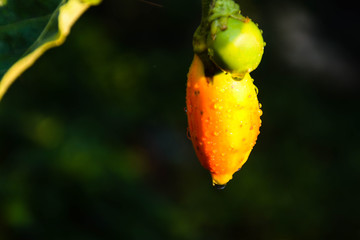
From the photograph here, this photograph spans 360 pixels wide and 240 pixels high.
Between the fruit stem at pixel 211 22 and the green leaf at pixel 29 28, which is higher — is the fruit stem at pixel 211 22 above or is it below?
below

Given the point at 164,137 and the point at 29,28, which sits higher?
the point at 29,28

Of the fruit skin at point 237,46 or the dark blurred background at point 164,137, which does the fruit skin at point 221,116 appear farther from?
the dark blurred background at point 164,137

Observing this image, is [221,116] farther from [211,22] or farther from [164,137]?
[164,137]

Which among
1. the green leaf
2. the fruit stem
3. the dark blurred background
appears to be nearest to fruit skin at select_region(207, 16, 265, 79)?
the fruit stem

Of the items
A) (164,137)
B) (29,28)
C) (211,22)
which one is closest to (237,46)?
(211,22)

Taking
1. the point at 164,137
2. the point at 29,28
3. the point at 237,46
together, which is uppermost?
the point at 29,28

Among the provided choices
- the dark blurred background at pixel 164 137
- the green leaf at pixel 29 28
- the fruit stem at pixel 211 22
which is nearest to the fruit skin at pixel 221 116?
the fruit stem at pixel 211 22

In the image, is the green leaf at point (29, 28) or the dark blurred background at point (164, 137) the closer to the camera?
the green leaf at point (29, 28)
